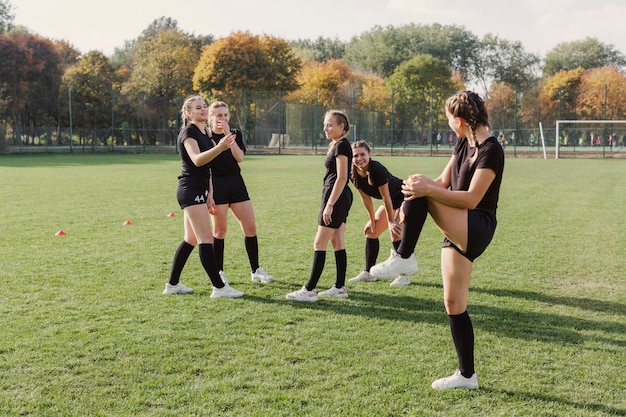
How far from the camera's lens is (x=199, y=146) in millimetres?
6152

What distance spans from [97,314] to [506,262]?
5059 mm

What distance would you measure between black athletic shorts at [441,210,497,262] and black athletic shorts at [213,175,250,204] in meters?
3.35

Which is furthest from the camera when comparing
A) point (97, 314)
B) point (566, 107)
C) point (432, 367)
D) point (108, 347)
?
point (566, 107)

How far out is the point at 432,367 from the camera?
174 inches

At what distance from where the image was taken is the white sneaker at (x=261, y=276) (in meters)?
6.97

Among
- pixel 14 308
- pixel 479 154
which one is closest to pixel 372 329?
pixel 479 154

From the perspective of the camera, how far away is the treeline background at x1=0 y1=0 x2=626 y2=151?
1681 inches

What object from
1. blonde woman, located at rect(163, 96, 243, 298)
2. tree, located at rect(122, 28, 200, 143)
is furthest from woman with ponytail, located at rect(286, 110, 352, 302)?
tree, located at rect(122, 28, 200, 143)

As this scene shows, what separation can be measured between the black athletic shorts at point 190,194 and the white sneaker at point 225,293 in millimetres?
886

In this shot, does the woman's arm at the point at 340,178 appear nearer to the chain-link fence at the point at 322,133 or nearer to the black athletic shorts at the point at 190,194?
the black athletic shorts at the point at 190,194

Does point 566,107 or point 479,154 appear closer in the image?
point 479,154

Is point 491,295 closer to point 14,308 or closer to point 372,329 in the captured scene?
point 372,329

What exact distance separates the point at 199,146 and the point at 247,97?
38.2 metres

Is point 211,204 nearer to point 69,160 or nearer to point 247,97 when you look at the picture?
point 69,160
